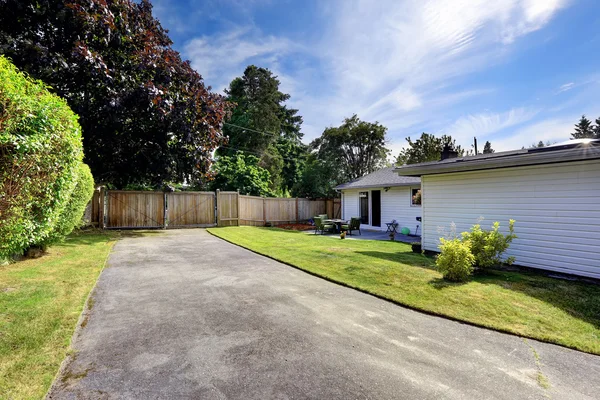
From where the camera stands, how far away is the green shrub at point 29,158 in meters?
2.90

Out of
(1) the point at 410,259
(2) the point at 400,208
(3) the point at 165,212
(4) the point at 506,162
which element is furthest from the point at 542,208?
(3) the point at 165,212

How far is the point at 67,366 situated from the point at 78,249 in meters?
7.15

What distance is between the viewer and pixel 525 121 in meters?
16.0

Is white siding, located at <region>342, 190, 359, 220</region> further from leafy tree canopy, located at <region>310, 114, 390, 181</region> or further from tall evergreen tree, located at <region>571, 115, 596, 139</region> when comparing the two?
tall evergreen tree, located at <region>571, 115, 596, 139</region>

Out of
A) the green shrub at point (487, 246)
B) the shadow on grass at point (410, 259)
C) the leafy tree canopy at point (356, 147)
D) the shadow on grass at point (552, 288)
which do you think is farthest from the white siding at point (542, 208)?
the leafy tree canopy at point (356, 147)

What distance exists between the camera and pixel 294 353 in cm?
282

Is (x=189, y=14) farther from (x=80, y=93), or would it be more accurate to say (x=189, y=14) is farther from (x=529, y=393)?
(x=529, y=393)

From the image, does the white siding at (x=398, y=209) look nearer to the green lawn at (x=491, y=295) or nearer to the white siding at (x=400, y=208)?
the white siding at (x=400, y=208)

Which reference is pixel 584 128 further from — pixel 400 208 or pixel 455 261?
pixel 455 261

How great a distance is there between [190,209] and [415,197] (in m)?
12.1

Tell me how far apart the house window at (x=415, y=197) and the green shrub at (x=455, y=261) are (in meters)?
7.84

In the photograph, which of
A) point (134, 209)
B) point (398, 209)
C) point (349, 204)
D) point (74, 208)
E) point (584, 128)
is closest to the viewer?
point (74, 208)

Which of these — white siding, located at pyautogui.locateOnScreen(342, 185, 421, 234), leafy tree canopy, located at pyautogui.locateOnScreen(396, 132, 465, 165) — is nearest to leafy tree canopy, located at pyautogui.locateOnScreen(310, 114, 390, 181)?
leafy tree canopy, located at pyautogui.locateOnScreen(396, 132, 465, 165)

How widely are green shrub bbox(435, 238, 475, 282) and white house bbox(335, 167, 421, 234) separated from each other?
7911 millimetres
